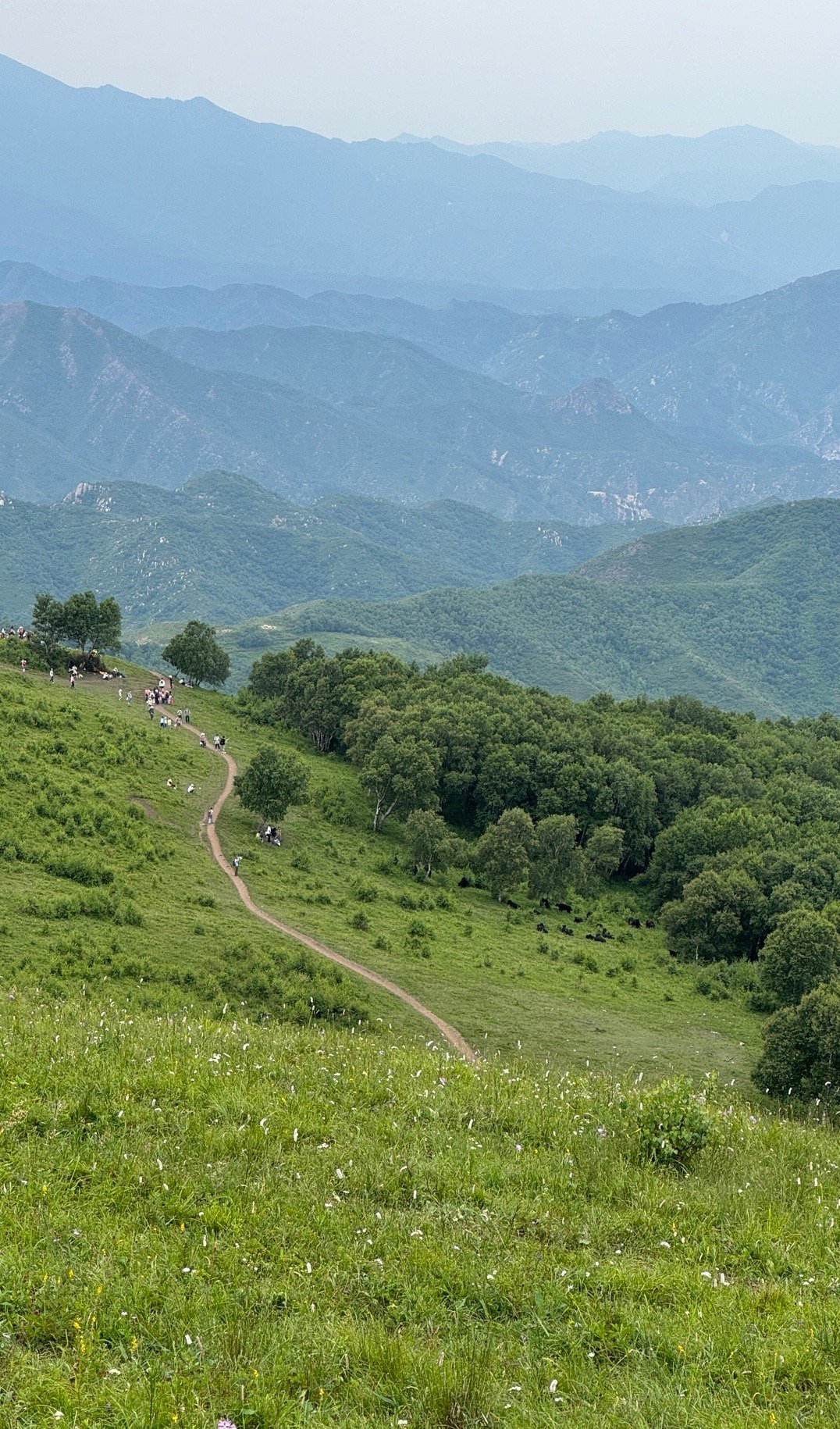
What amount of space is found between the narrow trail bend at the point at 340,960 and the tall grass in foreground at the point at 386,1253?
17.0 meters

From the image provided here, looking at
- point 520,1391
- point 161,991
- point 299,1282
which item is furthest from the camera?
point 161,991

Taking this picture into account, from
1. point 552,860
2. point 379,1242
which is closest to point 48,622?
point 552,860

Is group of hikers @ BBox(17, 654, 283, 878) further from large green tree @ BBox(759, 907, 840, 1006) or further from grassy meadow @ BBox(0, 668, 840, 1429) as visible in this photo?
grassy meadow @ BBox(0, 668, 840, 1429)

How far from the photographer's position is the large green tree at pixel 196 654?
10419 cm

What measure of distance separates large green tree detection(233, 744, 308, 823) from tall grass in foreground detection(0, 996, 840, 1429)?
48562 mm

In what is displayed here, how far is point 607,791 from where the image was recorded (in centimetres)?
8212

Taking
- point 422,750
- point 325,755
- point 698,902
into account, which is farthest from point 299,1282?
point 325,755

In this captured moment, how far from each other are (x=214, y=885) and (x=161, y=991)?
734 inches

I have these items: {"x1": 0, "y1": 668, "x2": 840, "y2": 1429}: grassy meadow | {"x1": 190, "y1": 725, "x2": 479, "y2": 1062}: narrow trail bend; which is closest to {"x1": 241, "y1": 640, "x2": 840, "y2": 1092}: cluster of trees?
{"x1": 190, "y1": 725, "x2": 479, "y2": 1062}: narrow trail bend

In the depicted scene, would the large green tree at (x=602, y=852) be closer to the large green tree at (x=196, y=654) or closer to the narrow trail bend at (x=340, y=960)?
the narrow trail bend at (x=340, y=960)

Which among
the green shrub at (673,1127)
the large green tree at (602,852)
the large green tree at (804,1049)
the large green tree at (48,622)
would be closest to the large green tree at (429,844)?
the large green tree at (602,852)

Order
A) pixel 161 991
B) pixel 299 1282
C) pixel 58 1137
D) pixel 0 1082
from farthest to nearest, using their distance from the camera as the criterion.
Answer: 1. pixel 161 991
2. pixel 0 1082
3. pixel 58 1137
4. pixel 299 1282

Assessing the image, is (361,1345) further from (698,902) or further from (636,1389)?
Answer: (698,902)

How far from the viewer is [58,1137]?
12234mm
